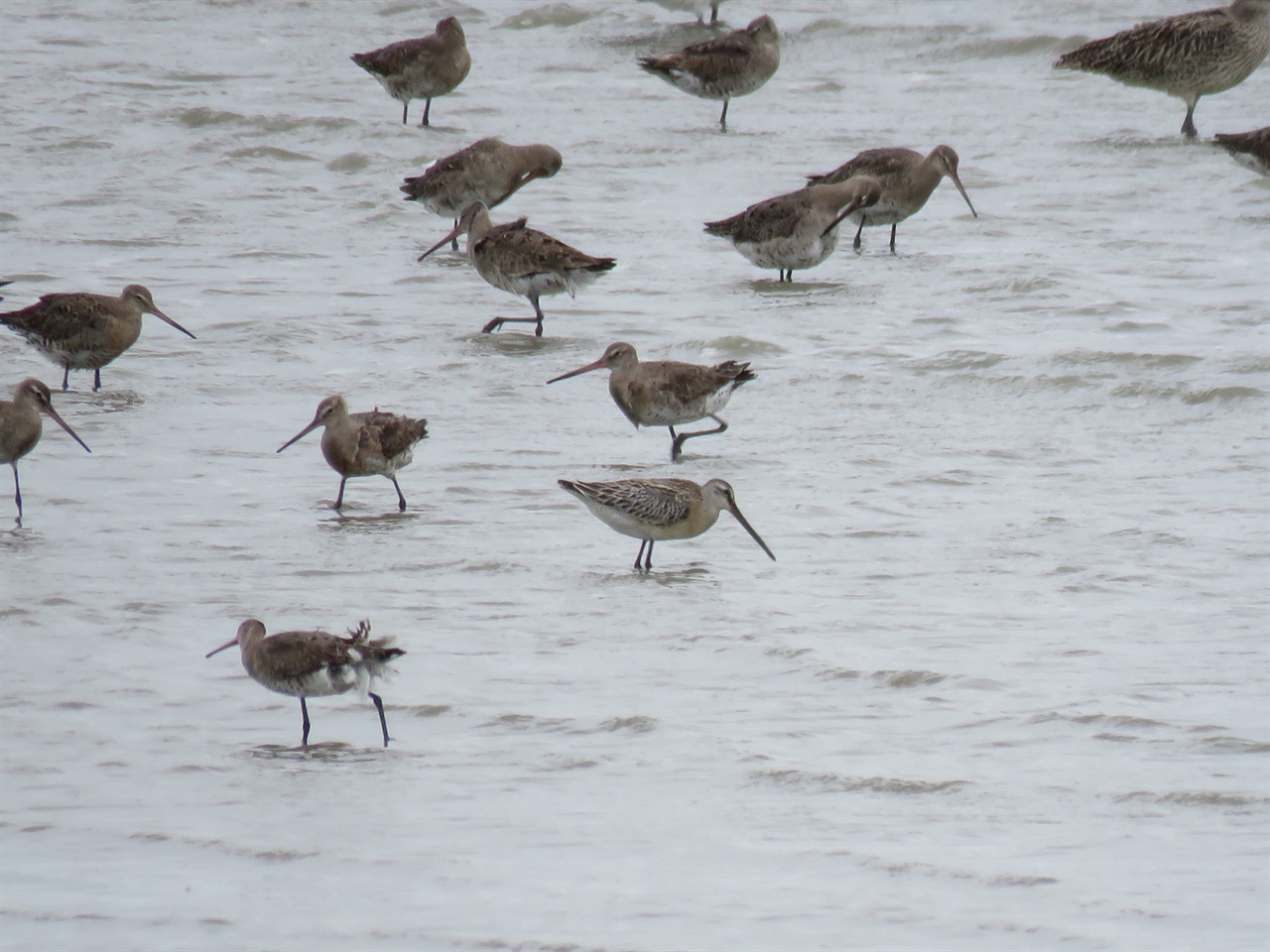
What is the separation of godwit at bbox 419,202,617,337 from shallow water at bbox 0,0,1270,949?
0.98 feet

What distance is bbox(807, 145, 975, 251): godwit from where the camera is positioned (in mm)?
12961

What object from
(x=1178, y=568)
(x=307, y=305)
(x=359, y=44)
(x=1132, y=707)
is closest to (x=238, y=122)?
(x=359, y=44)

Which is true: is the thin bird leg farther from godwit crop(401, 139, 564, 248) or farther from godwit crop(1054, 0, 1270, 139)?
godwit crop(1054, 0, 1270, 139)

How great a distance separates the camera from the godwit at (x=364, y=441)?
827 cm

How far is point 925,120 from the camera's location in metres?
16.4

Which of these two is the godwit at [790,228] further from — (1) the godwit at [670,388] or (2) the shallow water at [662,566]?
(1) the godwit at [670,388]

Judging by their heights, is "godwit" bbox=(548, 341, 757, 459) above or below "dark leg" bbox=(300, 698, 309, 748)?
above

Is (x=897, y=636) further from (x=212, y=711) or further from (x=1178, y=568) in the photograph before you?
(x=212, y=711)

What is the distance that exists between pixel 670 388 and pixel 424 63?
787 centimetres

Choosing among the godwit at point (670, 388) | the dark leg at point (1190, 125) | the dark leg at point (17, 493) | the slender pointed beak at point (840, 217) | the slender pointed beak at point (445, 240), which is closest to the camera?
the dark leg at point (17, 493)

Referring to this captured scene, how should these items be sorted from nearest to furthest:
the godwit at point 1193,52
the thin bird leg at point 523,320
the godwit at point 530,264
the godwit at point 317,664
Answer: the godwit at point 317,664 → the godwit at point 530,264 → the thin bird leg at point 523,320 → the godwit at point 1193,52

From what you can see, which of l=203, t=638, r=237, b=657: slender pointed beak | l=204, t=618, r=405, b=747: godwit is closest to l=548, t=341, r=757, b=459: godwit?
l=203, t=638, r=237, b=657: slender pointed beak

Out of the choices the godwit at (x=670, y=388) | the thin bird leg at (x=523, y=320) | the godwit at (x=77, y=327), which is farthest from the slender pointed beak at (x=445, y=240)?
the godwit at (x=670, y=388)

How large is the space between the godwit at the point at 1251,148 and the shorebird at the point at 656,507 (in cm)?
726
